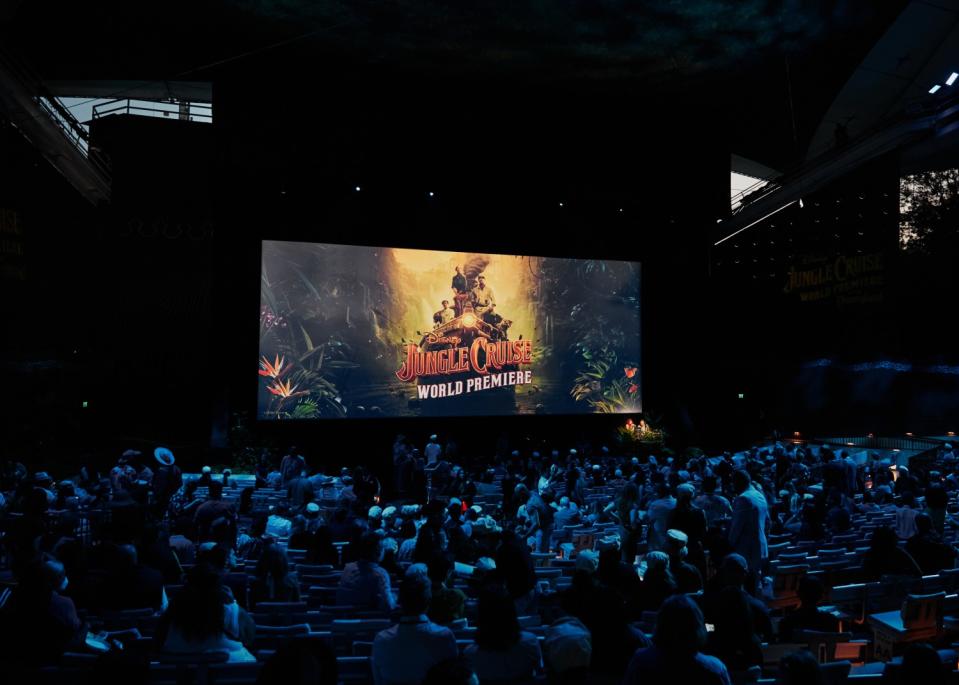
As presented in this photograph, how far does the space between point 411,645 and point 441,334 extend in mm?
17318

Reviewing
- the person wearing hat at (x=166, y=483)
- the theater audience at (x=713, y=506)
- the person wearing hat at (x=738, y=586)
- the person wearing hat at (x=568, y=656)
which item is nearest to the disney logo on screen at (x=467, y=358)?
the person wearing hat at (x=166, y=483)

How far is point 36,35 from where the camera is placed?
17.4 meters

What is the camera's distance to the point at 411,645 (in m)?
3.58

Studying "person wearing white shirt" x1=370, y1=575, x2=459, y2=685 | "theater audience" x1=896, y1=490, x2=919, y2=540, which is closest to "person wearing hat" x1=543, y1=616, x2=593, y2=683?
"person wearing white shirt" x1=370, y1=575, x2=459, y2=685

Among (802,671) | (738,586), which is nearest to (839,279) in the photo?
(738,586)

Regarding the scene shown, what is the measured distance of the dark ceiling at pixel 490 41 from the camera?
16828 millimetres

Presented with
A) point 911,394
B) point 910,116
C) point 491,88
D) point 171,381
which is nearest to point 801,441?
point 911,394

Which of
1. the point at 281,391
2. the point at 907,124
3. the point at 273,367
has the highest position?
the point at 907,124

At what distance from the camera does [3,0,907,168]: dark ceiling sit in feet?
55.2

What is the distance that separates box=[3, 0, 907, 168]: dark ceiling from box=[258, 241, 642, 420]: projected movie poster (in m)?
4.68

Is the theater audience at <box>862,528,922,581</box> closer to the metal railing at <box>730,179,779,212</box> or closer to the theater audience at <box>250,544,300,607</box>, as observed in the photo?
the theater audience at <box>250,544,300,607</box>

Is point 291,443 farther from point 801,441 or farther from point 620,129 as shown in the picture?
point 801,441

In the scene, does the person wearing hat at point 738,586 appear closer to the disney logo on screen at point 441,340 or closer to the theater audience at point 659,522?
the theater audience at point 659,522

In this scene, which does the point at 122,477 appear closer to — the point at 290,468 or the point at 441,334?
the point at 290,468
